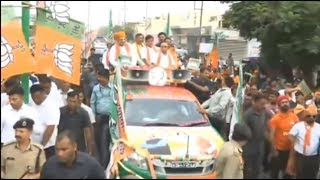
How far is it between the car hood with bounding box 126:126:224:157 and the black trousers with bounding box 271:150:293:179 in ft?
2.71

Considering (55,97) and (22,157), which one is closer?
(22,157)

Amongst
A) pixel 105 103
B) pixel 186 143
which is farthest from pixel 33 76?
pixel 186 143

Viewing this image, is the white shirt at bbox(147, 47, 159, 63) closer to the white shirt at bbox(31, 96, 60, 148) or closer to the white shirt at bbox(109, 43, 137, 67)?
the white shirt at bbox(109, 43, 137, 67)

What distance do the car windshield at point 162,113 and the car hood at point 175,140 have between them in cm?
20

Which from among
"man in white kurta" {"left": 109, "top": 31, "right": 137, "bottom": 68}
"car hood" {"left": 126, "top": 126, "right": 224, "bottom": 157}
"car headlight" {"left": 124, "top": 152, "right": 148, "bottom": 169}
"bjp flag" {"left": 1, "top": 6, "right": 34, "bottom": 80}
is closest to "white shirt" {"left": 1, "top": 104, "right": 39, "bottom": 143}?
"bjp flag" {"left": 1, "top": 6, "right": 34, "bottom": 80}

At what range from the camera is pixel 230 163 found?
646cm

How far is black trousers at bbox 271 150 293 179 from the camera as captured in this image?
27.2 feet

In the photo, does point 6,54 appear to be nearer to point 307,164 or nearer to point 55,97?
point 55,97

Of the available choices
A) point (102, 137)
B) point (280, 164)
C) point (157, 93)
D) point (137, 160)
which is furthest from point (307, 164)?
point (102, 137)

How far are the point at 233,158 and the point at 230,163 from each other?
3.3 inches

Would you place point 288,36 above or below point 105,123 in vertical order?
above

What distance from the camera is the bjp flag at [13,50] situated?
8086 millimetres

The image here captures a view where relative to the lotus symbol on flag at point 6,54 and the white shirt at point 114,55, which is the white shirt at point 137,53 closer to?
the white shirt at point 114,55

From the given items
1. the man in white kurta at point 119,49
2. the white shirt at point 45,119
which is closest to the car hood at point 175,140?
the white shirt at point 45,119
